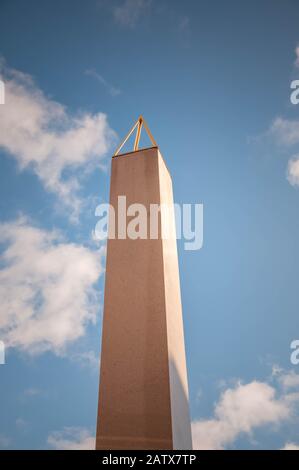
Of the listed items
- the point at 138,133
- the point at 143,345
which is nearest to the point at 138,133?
the point at 138,133

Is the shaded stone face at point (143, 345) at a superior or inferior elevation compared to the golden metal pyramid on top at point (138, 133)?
inferior

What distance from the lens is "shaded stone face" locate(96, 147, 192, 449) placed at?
198 inches

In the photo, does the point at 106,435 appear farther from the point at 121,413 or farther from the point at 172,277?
the point at 172,277

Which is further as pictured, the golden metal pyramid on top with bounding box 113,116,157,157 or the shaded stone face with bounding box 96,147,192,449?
the golden metal pyramid on top with bounding box 113,116,157,157

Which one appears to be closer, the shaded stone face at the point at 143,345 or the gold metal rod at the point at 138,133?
the shaded stone face at the point at 143,345

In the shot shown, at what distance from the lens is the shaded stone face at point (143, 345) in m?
5.02

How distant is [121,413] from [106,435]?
1.21 feet

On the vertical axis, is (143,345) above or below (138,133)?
below

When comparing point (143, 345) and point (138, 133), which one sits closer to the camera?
point (143, 345)

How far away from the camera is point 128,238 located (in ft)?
22.4

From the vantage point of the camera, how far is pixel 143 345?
5602 mm

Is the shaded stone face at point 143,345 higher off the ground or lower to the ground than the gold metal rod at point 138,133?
lower

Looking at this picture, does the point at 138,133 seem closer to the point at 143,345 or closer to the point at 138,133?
the point at 138,133
